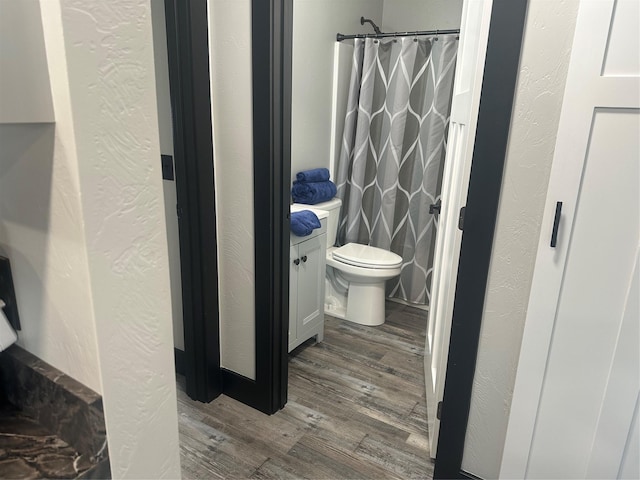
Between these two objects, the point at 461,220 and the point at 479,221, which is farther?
the point at 461,220

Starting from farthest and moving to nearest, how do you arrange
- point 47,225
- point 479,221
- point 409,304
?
point 409,304
point 479,221
point 47,225

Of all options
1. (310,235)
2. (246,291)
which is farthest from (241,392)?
(310,235)

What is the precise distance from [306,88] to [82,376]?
8.35 feet

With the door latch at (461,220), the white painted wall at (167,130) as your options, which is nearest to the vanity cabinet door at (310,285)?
the white painted wall at (167,130)

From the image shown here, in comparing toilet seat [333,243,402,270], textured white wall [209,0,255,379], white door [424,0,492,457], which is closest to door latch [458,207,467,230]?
white door [424,0,492,457]

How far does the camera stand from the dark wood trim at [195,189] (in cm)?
173

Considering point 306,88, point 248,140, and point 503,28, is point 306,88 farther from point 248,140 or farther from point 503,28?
point 503,28

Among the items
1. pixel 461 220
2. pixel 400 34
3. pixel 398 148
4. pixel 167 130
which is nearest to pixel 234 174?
pixel 167 130

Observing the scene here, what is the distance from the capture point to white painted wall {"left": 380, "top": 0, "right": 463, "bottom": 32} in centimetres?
321

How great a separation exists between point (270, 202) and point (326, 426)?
3.28 ft

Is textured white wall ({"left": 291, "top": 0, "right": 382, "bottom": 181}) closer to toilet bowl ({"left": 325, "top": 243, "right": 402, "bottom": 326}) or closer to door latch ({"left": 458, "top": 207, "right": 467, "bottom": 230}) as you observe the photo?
toilet bowl ({"left": 325, "top": 243, "right": 402, "bottom": 326})

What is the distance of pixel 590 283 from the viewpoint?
1275 millimetres

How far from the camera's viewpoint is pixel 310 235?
2.37 m

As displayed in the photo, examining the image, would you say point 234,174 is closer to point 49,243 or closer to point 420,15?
point 49,243
